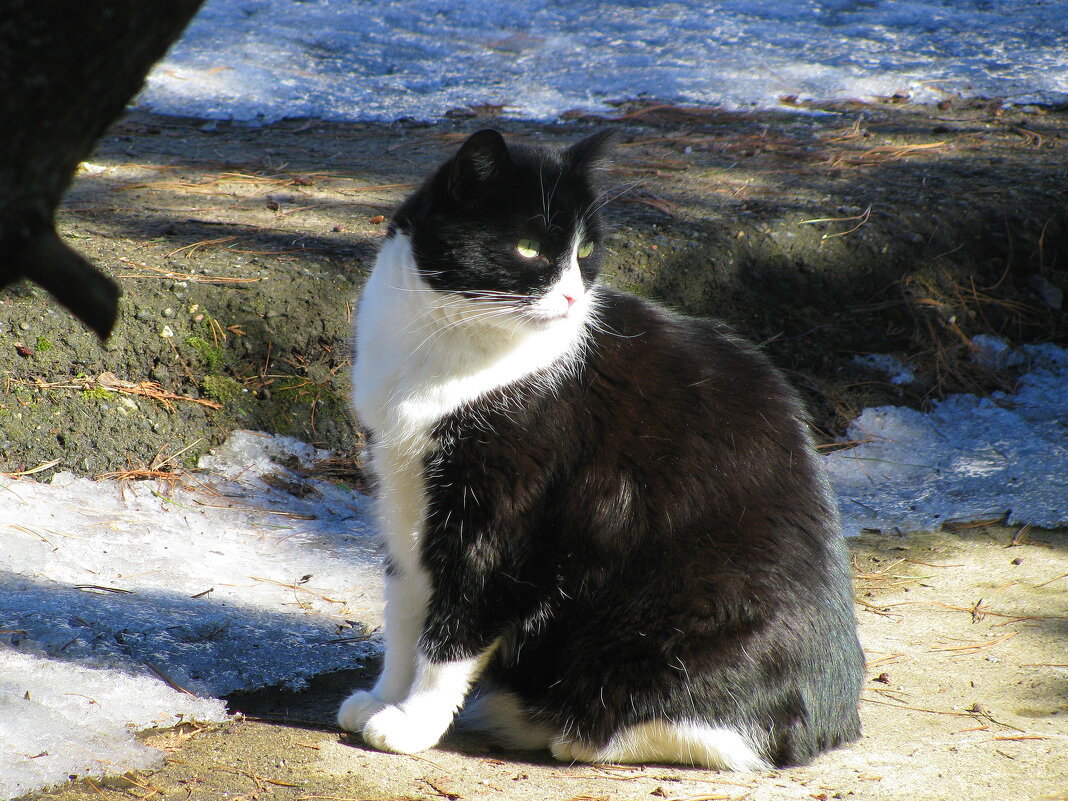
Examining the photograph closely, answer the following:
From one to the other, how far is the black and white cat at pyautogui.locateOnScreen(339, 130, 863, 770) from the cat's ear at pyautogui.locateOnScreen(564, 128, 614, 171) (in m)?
0.09

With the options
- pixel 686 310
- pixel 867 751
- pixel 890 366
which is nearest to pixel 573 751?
pixel 867 751

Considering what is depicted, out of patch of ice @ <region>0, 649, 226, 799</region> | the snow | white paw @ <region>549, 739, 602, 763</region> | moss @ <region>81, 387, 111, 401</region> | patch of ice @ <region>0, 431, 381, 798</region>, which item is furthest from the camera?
the snow

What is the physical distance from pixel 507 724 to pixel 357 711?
353mm

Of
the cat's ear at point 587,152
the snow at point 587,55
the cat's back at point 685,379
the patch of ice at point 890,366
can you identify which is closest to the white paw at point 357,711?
the cat's back at point 685,379

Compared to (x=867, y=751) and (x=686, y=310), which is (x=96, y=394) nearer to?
(x=686, y=310)

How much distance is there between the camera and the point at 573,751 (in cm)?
207

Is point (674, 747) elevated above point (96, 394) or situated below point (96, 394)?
below

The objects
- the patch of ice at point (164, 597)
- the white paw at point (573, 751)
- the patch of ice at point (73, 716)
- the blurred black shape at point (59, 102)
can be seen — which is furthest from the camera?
the white paw at point (573, 751)

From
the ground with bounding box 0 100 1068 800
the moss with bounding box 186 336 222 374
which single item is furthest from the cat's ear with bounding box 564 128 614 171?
the moss with bounding box 186 336 222 374

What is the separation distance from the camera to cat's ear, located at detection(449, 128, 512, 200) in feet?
6.47

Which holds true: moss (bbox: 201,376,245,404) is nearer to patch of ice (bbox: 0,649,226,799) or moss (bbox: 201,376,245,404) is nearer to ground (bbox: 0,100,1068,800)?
ground (bbox: 0,100,1068,800)

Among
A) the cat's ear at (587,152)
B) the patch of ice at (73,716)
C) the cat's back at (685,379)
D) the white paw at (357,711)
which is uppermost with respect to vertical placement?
the cat's ear at (587,152)

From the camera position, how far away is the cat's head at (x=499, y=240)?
80.2 inches

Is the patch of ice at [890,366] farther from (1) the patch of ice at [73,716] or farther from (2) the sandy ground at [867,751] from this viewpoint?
(1) the patch of ice at [73,716]
